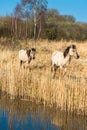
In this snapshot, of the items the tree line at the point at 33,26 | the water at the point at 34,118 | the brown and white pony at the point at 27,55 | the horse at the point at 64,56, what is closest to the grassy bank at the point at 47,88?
the water at the point at 34,118

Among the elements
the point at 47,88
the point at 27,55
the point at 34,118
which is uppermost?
the point at 27,55

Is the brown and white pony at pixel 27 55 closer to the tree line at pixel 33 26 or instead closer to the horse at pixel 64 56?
the horse at pixel 64 56

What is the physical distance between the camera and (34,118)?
8773 mm

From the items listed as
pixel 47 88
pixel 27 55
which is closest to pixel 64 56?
pixel 27 55

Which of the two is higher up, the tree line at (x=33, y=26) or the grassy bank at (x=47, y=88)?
the tree line at (x=33, y=26)

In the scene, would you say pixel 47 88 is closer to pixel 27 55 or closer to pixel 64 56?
pixel 64 56

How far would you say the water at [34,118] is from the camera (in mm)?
8117

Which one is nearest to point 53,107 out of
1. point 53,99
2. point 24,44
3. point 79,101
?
point 53,99

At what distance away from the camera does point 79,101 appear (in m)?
9.05

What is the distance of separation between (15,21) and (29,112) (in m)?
20.7

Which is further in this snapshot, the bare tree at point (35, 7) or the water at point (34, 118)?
the bare tree at point (35, 7)

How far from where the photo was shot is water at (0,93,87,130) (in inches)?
320

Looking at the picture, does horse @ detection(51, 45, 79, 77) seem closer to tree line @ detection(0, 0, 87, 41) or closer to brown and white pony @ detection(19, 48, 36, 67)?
brown and white pony @ detection(19, 48, 36, 67)

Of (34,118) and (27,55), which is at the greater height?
(27,55)
